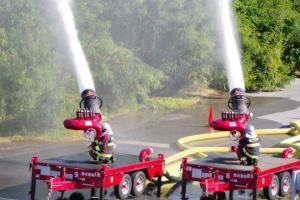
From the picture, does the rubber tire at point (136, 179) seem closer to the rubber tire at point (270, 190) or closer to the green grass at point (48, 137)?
the rubber tire at point (270, 190)

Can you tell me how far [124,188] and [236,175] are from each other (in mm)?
2492

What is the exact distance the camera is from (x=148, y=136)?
79.4 feet

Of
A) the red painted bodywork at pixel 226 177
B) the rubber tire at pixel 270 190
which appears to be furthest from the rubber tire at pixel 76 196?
the rubber tire at pixel 270 190

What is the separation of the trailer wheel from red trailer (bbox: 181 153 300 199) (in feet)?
4.08

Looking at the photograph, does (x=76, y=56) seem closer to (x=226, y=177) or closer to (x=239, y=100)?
(x=239, y=100)

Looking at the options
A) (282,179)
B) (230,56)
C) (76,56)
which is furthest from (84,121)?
(282,179)

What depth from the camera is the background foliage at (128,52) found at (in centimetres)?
2228

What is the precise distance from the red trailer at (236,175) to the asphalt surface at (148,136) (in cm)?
94

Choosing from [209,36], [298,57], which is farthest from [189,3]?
[298,57]

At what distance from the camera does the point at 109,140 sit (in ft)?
48.9

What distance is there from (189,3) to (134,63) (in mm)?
5247

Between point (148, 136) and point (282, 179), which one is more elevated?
point (148, 136)

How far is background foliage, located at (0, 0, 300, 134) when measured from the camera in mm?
22281

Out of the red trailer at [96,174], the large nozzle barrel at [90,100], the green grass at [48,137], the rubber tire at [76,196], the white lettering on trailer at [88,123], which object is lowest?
the rubber tire at [76,196]
